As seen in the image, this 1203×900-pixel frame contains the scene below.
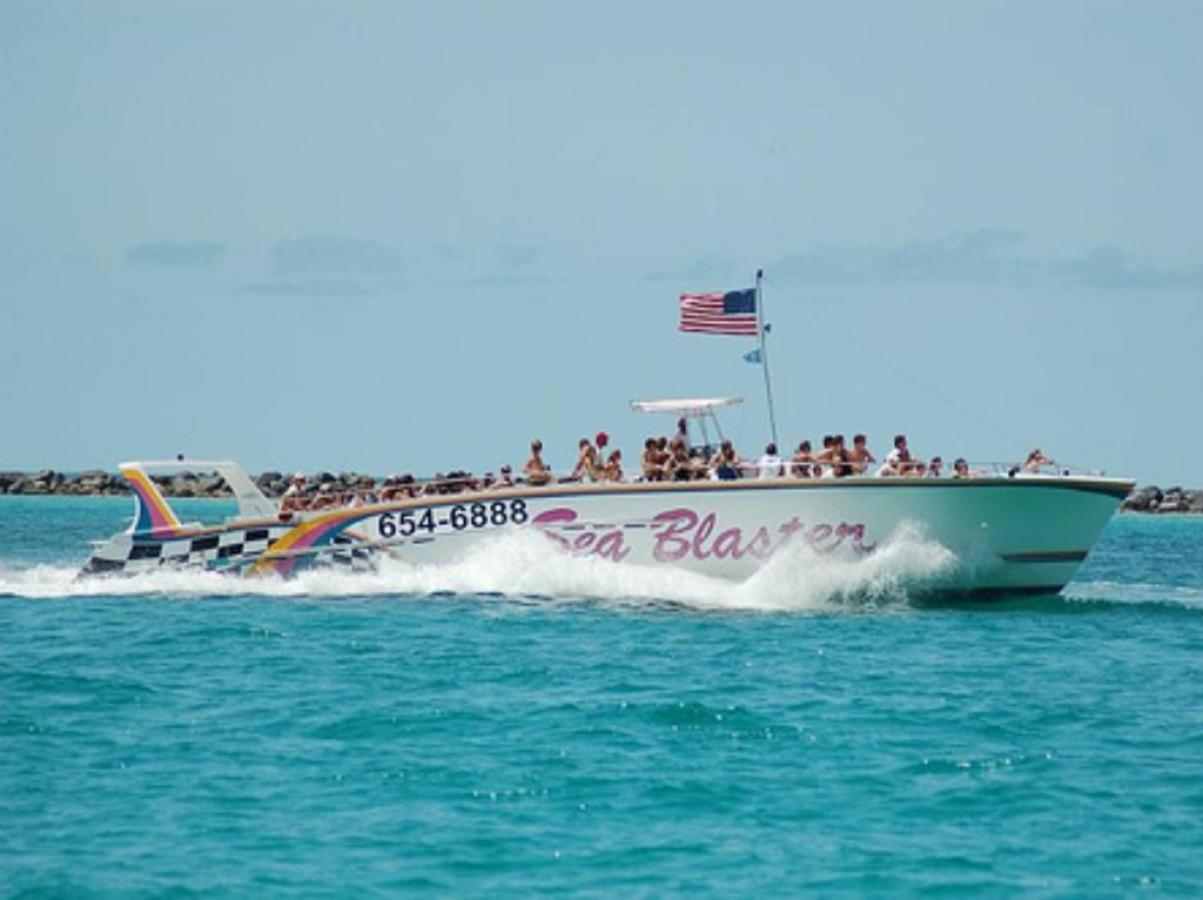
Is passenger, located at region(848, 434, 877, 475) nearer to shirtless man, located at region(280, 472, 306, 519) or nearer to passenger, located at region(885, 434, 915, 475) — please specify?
passenger, located at region(885, 434, 915, 475)

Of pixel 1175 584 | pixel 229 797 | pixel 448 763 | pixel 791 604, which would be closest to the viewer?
pixel 229 797

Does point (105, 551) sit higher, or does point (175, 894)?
point (105, 551)

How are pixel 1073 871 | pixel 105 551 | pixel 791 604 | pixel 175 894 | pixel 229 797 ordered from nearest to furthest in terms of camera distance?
pixel 175 894, pixel 1073 871, pixel 229 797, pixel 791 604, pixel 105 551

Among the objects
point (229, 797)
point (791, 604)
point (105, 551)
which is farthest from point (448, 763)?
point (105, 551)

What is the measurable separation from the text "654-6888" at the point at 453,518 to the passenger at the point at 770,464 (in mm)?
3312

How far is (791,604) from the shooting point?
26766 mm

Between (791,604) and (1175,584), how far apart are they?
15.3 m

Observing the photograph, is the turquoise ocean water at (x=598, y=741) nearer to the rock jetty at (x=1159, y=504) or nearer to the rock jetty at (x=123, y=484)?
the rock jetty at (x=123, y=484)

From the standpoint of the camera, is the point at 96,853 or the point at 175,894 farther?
the point at 96,853

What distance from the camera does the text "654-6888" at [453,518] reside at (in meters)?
27.5

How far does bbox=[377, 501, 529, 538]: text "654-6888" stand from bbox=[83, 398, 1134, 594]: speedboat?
0.01 metres

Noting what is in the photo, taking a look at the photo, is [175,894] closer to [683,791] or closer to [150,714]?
[683,791]

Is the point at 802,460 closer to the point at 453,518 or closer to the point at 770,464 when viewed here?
the point at 770,464

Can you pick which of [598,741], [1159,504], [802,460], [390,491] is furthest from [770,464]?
[1159,504]
